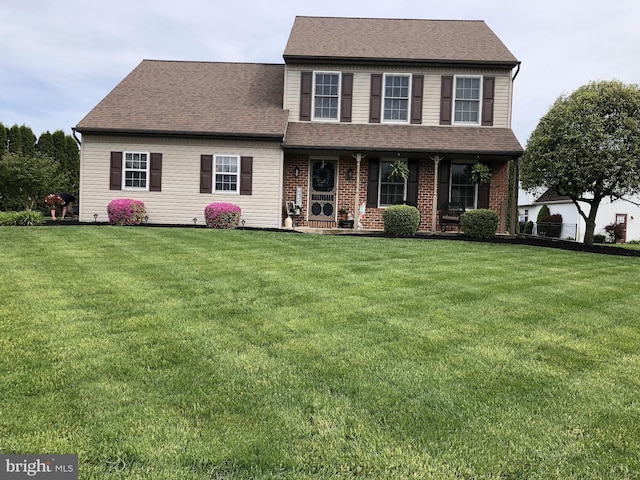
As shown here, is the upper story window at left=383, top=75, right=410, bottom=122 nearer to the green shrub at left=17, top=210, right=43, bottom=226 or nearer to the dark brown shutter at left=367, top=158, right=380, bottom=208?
the dark brown shutter at left=367, top=158, right=380, bottom=208

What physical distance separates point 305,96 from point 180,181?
16.8 feet

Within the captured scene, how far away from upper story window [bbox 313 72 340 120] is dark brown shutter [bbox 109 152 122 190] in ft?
21.7

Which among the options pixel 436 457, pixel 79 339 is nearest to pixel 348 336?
pixel 436 457

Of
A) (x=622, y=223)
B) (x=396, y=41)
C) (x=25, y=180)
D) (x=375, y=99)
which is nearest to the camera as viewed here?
(x=375, y=99)

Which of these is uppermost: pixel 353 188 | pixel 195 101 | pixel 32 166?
pixel 195 101

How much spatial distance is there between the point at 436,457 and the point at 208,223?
40.5ft

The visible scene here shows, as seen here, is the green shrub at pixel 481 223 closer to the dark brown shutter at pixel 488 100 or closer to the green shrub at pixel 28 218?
the dark brown shutter at pixel 488 100

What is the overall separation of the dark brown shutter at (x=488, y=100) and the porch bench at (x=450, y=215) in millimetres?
2983

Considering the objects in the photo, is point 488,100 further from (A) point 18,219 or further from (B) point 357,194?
(A) point 18,219

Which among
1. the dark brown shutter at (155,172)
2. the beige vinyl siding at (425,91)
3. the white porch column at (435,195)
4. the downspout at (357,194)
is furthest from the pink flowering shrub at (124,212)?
the white porch column at (435,195)

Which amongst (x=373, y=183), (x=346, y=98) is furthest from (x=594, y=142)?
(x=346, y=98)

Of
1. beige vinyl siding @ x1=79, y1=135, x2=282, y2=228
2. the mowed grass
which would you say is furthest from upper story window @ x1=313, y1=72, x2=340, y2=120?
the mowed grass

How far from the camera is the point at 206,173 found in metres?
15.0

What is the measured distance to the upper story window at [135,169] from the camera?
15.0 meters
